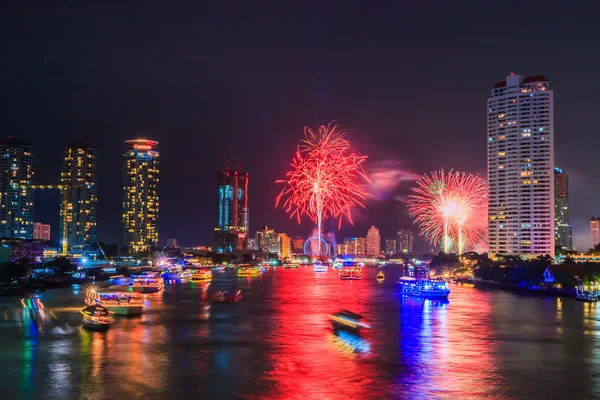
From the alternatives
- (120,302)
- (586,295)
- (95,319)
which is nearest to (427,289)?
(586,295)

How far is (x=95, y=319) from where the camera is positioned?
96.9ft

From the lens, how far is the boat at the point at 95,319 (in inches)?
1155

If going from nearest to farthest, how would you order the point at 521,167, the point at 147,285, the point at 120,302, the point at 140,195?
the point at 120,302
the point at 147,285
the point at 521,167
the point at 140,195

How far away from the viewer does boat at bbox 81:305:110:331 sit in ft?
96.2

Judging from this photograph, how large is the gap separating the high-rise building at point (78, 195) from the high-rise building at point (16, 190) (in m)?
7.67

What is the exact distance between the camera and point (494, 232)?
302 feet

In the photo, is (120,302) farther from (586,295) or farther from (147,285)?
(586,295)

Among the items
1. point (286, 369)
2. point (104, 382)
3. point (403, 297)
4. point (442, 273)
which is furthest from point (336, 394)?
point (442, 273)

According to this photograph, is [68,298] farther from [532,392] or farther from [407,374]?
[532,392]

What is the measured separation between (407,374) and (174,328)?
14.2m

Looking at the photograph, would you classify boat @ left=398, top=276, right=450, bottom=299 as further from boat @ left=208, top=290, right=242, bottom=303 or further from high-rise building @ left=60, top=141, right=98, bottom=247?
high-rise building @ left=60, top=141, right=98, bottom=247

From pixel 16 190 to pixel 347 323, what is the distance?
419 feet

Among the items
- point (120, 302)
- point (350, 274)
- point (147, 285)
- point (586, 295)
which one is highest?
point (120, 302)

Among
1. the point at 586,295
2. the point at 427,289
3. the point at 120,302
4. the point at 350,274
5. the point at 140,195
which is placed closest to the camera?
the point at 120,302
